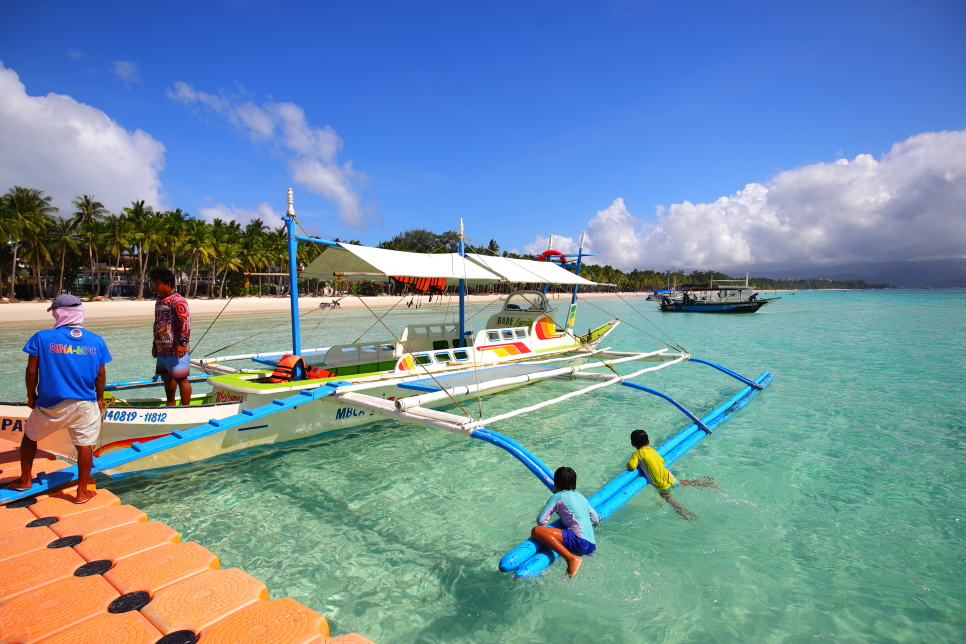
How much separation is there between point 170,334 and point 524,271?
759cm

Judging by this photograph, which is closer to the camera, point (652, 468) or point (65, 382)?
point (65, 382)

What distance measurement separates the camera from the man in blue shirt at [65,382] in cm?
405

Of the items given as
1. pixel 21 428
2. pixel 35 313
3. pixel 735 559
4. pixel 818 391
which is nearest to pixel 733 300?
pixel 818 391

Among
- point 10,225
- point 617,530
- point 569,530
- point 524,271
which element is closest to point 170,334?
point 569,530

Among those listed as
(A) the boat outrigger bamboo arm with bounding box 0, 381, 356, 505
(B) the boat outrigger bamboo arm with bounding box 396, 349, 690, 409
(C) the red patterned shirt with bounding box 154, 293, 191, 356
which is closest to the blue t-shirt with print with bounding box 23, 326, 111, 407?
(A) the boat outrigger bamboo arm with bounding box 0, 381, 356, 505

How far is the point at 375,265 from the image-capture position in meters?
8.26

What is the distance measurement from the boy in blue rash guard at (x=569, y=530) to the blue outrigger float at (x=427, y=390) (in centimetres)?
12

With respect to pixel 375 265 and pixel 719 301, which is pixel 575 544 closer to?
pixel 375 265

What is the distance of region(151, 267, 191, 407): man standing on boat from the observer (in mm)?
6328

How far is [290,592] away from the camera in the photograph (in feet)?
14.2

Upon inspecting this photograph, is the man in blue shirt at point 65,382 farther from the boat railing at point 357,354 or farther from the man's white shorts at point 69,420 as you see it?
the boat railing at point 357,354

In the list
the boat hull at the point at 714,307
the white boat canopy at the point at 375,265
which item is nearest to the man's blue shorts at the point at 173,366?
the white boat canopy at the point at 375,265

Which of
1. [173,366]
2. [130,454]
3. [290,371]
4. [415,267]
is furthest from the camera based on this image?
[415,267]

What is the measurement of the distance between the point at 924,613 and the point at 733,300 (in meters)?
55.4
